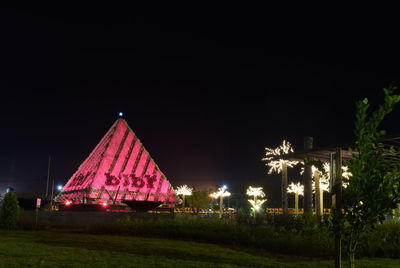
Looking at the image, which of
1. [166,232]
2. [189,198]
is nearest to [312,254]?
[166,232]

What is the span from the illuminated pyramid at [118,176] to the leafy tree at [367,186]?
27.7 m

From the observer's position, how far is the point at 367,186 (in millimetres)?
6375

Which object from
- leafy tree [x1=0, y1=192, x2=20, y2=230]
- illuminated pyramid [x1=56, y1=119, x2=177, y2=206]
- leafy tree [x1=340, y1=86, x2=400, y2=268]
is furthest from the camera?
illuminated pyramid [x1=56, y1=119, x2=177, y2=206]

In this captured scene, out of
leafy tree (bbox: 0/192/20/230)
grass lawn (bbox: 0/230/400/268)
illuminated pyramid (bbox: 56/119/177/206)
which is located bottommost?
grass lawn (bbox: 0/230/400/268)

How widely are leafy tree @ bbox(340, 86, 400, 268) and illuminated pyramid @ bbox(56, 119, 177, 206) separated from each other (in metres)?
27.7

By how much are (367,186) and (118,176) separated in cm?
2957

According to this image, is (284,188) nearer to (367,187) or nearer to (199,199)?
(367,187)

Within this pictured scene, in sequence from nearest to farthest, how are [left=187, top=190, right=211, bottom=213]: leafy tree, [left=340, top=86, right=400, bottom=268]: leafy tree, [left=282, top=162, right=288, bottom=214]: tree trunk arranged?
[left=340, top=86, right=400, bottom=268]: leafy tree < [left=282, top=162, right=288, bottom=214]: tree trunk < [left=187, top=190, right=211, bottom=213]: leafy tree

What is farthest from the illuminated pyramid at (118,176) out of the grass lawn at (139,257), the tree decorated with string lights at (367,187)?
the tree decorated with string lights at (367,187)

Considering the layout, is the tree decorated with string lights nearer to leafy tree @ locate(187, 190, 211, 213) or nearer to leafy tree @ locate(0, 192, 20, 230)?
leafy tree @ locate(0, 192, 20, 230)

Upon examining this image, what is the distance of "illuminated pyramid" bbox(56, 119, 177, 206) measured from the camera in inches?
1297

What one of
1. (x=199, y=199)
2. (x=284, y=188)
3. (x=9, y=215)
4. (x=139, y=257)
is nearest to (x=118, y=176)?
(x=9, y=215)

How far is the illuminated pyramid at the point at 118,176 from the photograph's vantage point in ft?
108

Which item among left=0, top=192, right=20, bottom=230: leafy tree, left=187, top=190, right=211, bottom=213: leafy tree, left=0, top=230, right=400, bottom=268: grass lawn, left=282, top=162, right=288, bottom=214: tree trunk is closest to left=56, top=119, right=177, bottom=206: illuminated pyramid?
left=0, top=192, right=20, bottom=230: leafy tree
